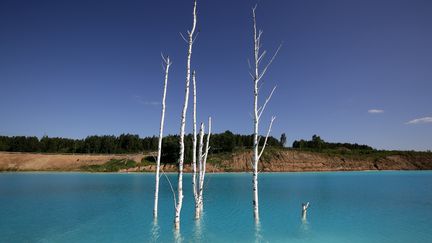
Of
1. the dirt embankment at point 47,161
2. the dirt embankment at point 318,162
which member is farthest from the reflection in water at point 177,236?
the dirt embankment at point 318,162

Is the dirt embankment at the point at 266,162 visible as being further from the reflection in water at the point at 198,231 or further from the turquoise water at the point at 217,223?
the reflection in water at the point at 198,231

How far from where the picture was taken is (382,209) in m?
28.8

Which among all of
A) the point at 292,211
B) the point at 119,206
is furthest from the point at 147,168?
the point at 292,211

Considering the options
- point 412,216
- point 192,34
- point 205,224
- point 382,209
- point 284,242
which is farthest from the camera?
point 382,209

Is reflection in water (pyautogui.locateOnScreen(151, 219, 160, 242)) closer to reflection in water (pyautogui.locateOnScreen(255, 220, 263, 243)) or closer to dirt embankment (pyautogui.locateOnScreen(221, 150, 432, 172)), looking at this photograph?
reflection in water (pyautogui.locateOnScreen(255, 220, 263, 243))

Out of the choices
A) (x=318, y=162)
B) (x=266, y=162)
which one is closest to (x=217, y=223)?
(x=266, y=162)

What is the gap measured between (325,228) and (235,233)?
6.13 m

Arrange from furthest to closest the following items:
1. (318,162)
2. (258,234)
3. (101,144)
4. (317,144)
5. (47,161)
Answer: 1. (317,144)
2. (101,144)
3. (318,162)
4. (47,161)
5. (258,234)

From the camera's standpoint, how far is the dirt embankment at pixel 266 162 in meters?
107

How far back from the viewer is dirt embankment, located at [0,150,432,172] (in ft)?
351

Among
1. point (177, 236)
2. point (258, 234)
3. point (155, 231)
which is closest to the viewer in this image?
point (177, 236)

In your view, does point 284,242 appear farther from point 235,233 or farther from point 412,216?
point 412,216

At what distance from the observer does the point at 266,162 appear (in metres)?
121

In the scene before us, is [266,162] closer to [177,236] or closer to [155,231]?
[155,231]
